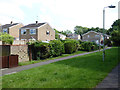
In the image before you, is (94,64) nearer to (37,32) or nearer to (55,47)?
(55,47)

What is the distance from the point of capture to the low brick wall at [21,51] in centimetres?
1335

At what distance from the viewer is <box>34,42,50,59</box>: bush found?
1602cm

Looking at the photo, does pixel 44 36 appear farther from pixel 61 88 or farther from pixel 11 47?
pixel 61 88

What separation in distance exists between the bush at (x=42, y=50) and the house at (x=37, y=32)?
63.2ft

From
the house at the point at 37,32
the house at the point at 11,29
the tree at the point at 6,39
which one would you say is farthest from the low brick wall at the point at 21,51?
the house at the point at 11,29

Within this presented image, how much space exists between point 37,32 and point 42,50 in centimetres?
1981

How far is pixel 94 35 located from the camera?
2667 inches

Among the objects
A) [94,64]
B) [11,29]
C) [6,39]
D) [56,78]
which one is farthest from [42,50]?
[11,29]

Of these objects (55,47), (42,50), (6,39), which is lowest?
(42,50)

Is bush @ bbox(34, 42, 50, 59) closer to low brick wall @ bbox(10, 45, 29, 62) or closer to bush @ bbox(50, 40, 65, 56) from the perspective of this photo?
bush @ bbox(50, 40, 65, 56)

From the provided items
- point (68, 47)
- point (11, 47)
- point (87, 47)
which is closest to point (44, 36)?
point (87, 47)

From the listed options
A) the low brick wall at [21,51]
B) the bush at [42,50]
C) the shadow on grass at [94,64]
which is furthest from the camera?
the bush at [42,50]

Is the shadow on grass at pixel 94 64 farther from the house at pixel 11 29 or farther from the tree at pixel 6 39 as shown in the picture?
the house at pixel 11 29

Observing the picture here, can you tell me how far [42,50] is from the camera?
16.4 meters
